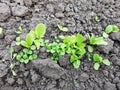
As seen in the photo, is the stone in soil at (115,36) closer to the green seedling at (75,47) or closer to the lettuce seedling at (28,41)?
the green seedling at (75,47)

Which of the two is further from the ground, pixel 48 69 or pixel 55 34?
pixel 55 34

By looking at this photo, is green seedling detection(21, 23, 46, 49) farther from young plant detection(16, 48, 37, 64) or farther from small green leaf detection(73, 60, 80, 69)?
small green leaf detection(73, 60, 80, 69)

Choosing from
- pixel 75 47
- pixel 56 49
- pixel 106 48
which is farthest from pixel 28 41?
pixel 106 48

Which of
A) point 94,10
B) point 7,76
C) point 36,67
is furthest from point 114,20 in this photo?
point 7,76

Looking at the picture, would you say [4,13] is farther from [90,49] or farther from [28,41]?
[90,49]

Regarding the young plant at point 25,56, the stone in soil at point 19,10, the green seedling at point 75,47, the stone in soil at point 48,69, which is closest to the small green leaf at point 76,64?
the green seedling at point 75,47

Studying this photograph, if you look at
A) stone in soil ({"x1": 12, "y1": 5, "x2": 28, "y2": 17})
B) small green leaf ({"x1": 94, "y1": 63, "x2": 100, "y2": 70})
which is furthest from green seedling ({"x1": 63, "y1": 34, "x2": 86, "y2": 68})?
stone in soil ({"x1": 12, "y1": 5, "x2": 28, "y2": 17})

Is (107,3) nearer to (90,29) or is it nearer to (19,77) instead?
(90,29)
